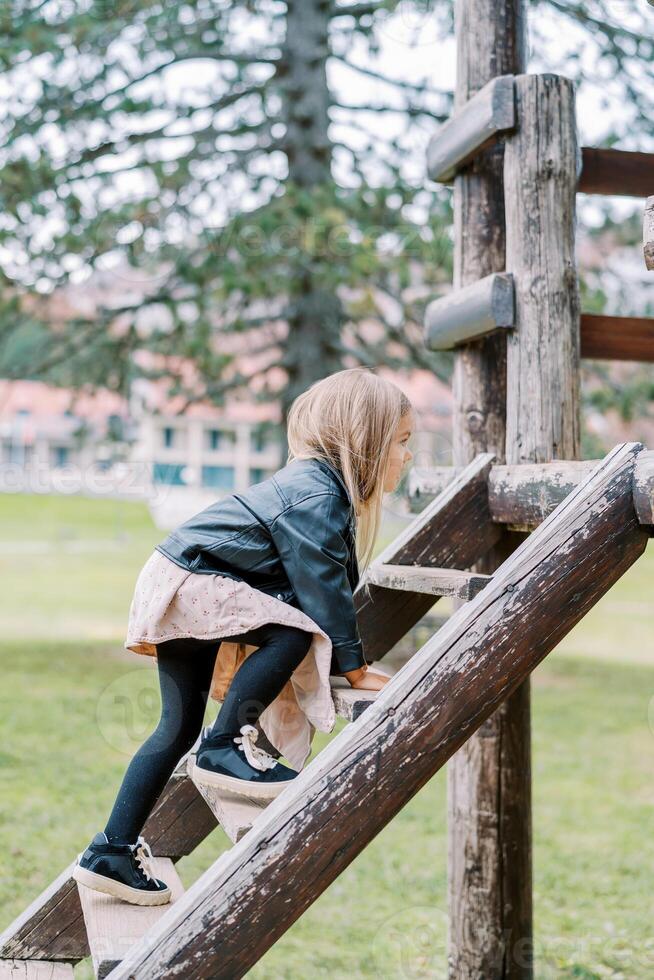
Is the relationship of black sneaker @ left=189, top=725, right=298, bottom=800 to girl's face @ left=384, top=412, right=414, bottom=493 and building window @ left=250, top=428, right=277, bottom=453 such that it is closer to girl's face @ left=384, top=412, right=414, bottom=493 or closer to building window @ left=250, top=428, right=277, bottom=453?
girl's face @ left=384, top=412, right=414, bottom=493

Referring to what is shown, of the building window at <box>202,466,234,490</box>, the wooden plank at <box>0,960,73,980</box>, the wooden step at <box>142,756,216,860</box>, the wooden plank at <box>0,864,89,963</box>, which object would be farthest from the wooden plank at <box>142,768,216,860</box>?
the building window at <box>202,466,234,490</box>

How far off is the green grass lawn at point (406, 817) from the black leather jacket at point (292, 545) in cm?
235

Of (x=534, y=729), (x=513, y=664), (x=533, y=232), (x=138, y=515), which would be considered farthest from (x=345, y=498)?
(x=138, y=515)

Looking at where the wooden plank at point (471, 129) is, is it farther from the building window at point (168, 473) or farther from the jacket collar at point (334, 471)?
the building window at point (168, 473)

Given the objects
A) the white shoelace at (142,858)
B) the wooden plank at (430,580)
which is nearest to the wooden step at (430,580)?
the wooden plank at (430,580)

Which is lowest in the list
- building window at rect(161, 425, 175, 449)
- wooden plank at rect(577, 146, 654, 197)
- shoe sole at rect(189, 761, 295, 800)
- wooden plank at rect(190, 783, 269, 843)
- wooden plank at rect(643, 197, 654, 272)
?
building window at rect(161, 425, 175, 449)

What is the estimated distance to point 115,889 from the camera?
8.03ft

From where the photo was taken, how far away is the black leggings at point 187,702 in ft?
8.12

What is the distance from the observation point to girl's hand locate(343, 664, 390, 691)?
2.52m

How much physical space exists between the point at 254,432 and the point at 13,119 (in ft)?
10.7

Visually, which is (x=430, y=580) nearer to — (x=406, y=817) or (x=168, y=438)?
(x=406, y=817)

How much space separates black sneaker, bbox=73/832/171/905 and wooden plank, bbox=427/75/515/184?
221 centimetres

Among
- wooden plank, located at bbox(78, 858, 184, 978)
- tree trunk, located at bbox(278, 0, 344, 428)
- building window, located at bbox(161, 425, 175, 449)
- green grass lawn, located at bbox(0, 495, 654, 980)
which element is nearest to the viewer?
wooden plank, located at bbox(78, 858, 184, 978)

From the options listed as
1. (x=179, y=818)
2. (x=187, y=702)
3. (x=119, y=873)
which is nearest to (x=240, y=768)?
(x=187, y=702)
